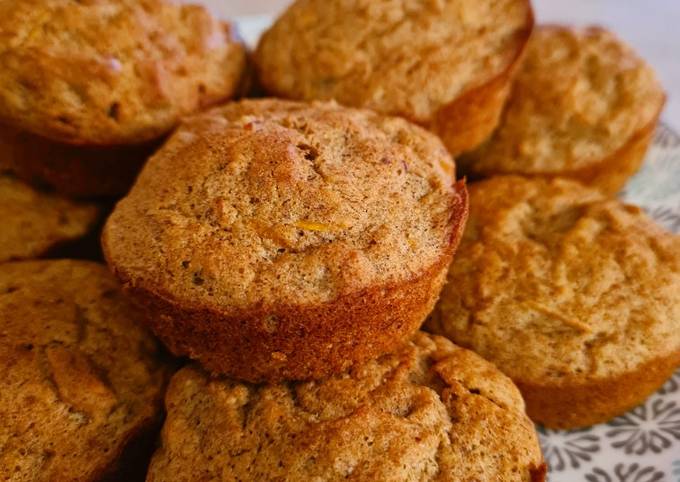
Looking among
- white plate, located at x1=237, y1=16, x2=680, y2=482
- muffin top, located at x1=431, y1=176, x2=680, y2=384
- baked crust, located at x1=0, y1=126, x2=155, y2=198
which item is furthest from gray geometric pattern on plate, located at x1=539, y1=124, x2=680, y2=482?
baked crust, located at x1=0, y1=126, x2=155, y2=198

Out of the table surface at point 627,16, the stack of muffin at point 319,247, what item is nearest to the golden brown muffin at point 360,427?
the stack of muffin at point 319,247

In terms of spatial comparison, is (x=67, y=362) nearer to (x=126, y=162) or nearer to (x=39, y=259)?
(x=39, y=259)

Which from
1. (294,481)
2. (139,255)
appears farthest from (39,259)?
(294,481)

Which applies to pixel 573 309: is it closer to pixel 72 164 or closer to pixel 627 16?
pixel 72 164

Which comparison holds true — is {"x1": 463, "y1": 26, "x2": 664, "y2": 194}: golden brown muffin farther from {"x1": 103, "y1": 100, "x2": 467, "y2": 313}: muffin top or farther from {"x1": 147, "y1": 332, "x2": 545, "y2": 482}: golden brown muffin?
{"x1": 147, "y1": 332, "x2": 545, "y2": 482}: golden brown muffin

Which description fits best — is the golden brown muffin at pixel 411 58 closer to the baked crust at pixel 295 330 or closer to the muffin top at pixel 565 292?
the muffin top at pixel 565 292
